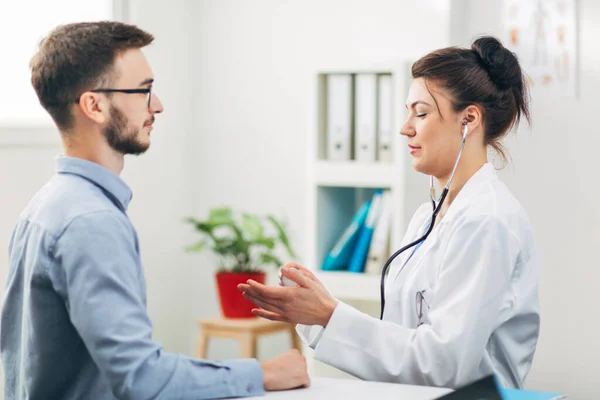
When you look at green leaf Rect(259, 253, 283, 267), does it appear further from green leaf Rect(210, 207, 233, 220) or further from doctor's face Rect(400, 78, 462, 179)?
doctor's face Rect(400, 78, 462, 179)

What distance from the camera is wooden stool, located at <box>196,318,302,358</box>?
3.75m

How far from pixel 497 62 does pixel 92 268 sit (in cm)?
106

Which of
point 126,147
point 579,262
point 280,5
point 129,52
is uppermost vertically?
point 280,5

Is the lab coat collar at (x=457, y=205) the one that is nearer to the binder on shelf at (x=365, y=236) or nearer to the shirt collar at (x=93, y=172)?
the shirt collar at (x=93, y=172)

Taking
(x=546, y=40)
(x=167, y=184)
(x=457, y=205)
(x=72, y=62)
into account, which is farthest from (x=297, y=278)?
(x=167, y=184)

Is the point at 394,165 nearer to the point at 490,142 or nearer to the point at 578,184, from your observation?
the point at 578,184

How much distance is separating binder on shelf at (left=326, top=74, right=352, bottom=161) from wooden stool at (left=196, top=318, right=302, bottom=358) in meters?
0.78

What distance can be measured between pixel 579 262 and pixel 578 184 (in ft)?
1.11

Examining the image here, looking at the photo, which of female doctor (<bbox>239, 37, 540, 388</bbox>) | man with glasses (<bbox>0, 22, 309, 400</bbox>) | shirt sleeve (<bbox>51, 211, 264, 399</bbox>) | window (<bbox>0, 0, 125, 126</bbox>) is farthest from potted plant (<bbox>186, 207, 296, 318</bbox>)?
shirt sleeve (<bbox>51, 211, 264, 399</bbox>)

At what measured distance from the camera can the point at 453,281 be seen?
1.74m

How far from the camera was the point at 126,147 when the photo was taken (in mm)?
1608

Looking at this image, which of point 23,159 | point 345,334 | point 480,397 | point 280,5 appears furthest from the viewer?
point 280,5

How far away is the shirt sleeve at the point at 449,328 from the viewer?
1698mm

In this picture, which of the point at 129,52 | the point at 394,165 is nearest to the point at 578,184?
the point at 394,165
